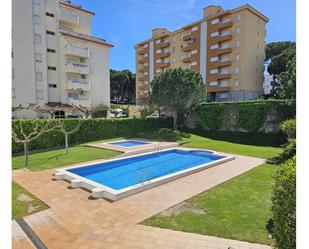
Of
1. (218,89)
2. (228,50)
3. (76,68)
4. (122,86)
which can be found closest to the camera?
(76,68)

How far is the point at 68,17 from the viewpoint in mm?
37500

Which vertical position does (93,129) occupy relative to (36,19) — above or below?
below

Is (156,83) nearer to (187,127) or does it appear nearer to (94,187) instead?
(187,127)

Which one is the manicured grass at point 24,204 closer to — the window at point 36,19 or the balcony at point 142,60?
the window at point 36,19

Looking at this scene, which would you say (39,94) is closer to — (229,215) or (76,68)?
(76,68)

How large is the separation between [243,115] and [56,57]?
29.5 meters

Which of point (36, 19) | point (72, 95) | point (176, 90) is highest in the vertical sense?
point (36, 19)

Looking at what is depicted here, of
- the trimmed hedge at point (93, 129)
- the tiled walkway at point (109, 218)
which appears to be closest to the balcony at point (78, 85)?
the trimmed hedge at point (93, 129)

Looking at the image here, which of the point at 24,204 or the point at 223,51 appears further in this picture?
the point at 223,51

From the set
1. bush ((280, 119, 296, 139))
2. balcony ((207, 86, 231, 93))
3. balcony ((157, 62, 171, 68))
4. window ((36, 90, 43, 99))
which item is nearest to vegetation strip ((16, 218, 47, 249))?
bush ((280, 119, 296, 139))

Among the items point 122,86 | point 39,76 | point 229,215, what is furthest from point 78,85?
point 122,86

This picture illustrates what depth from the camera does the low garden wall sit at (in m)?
21.2

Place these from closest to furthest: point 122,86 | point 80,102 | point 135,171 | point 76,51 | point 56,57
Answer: point 135,171 < point 56,57 < point 76,51 < point 80,102 < point 122,86
